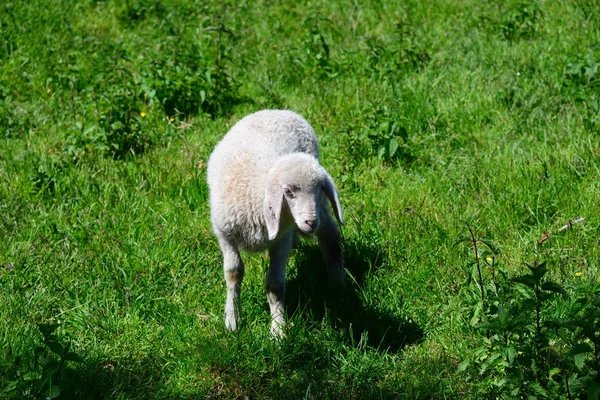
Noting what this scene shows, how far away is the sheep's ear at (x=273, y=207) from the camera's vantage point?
3.97 meters

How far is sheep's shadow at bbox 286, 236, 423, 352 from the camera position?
434 cm

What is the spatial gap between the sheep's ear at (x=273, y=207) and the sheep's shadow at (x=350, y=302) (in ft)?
1.97

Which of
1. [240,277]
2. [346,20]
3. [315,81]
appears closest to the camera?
[240,277]

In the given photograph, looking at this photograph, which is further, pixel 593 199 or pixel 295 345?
pixel 593 199

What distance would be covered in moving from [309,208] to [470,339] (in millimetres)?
1058

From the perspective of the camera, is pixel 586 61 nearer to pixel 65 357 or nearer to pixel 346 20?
pixel 346 20

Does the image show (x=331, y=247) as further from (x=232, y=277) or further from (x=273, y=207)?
(x=273, y=207)

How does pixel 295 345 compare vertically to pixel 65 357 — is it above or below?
below

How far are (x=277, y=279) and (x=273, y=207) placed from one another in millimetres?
532

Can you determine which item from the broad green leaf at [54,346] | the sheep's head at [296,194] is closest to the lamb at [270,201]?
the sheep's head at [296,194]

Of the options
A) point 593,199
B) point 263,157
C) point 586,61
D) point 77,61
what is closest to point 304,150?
point 263,157

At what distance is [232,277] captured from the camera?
14.4 ft

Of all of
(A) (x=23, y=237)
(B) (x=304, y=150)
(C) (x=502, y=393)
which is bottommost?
(A) (x=23, y=237)

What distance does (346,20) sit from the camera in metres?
7.87
